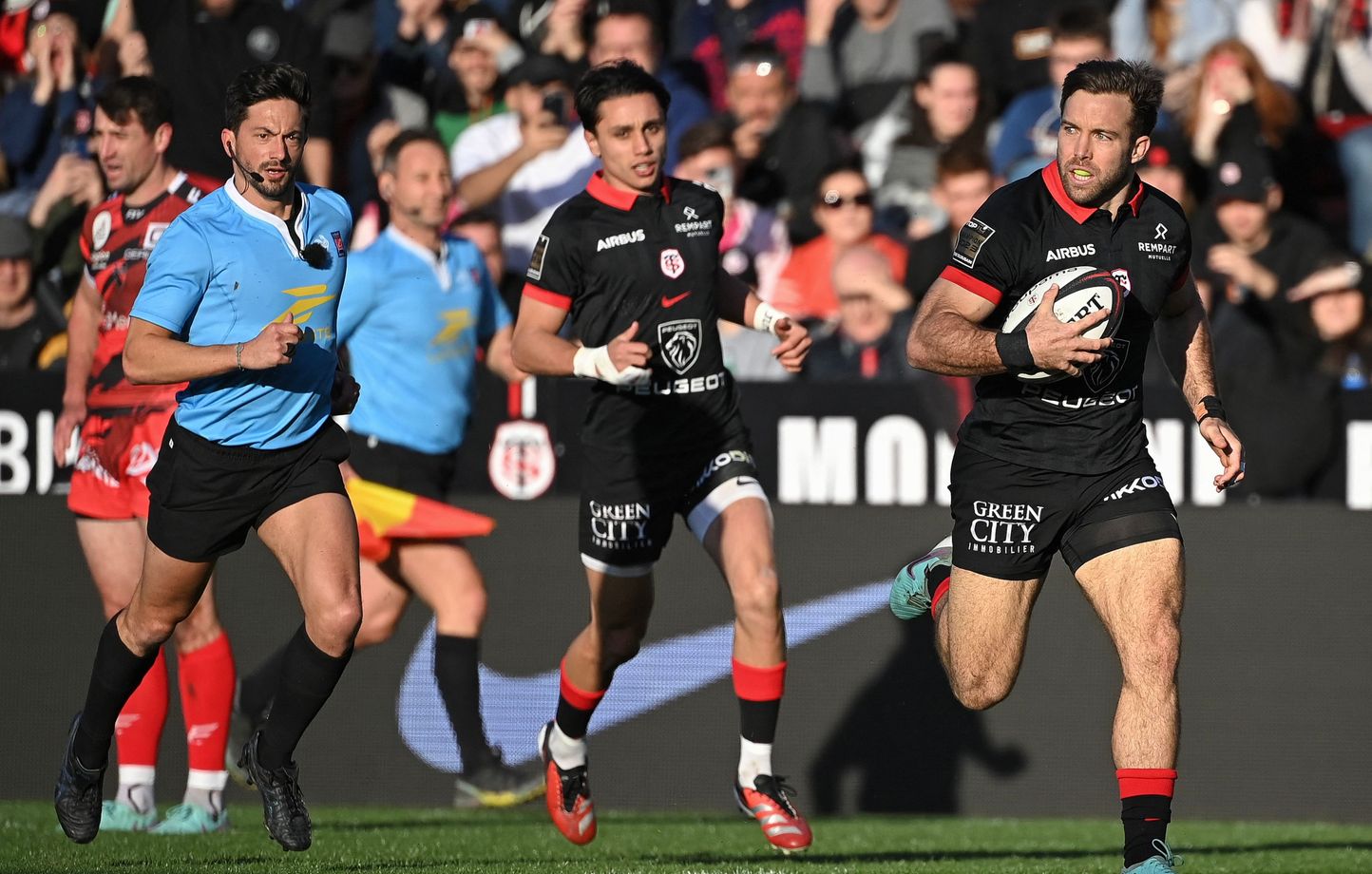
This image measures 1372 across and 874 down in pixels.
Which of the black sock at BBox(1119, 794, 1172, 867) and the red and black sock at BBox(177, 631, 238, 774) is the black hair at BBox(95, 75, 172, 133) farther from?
the black sock at BBox(1119, 794, 1172, 867)

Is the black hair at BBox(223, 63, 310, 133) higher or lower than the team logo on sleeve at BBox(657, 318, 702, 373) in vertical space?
higher

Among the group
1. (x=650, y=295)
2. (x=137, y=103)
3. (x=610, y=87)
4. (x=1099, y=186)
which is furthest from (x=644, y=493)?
(x=137, y=103)

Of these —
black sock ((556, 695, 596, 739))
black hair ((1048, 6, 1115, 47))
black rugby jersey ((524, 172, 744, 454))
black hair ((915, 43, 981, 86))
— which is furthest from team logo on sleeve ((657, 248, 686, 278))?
black hair ((1048, 6, 1115, 47))

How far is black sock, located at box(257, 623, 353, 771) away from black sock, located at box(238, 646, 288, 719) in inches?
114

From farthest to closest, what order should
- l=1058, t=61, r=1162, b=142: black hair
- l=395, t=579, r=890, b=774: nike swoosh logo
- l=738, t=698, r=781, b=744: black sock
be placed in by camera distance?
l=395, t=579, r=890, b=774: nike swoosh logo, l=738, t=698, r=781, b=744: black sock, l=1058, t=61, r=1162, b=142: black hair

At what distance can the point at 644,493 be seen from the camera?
7.16 meters

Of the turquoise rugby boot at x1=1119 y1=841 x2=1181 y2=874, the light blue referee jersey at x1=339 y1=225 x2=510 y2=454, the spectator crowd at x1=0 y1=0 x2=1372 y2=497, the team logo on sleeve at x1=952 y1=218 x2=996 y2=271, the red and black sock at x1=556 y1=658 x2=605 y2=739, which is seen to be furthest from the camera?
the spectator crowd at x1=0 y1=0 x2=1372 y2=497

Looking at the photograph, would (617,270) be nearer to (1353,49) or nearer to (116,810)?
(116,810)

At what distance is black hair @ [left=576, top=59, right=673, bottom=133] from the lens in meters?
7.04

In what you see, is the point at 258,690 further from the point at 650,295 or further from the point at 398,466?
the point at 650,295

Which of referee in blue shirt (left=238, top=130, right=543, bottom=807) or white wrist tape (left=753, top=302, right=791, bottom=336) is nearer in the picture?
white wrist tape (left=753, top=302, right=791, bottom=336)

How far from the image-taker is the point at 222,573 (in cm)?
944

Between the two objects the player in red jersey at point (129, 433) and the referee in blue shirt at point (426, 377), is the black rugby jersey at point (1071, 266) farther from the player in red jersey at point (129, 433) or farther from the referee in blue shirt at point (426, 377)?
the player in red jersey at point (129, 433)

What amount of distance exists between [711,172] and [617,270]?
13.2 feet
